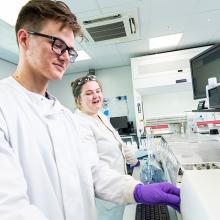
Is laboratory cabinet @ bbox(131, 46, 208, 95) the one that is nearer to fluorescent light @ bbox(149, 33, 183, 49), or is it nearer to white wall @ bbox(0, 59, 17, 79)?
fluorescent light @ bbox(149, 33, 183, 49)

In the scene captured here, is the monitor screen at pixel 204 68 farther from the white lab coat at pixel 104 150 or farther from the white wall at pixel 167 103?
the white wall at pixel 167 103

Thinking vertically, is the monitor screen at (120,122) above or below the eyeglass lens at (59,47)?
below

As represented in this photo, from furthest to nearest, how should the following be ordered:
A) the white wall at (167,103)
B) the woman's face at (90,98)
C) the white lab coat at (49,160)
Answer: the white wall at (167,103)
the woman's face at (90,98)
the white lab coat at (49,160)

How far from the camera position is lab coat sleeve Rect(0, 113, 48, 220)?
470mm

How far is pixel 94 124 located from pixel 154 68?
3.05 metres

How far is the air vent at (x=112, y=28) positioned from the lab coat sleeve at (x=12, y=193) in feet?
8.37

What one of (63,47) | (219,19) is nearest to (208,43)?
(219,19)

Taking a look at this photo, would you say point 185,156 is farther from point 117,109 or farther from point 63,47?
point 117,109

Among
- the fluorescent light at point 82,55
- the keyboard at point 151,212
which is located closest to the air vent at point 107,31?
the fluorescent light at point 82,55

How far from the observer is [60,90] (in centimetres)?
581

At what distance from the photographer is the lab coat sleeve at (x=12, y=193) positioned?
47 cm

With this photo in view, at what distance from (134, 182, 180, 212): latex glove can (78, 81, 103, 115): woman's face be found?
1.09m

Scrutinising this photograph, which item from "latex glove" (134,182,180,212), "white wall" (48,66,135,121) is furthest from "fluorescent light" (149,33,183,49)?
"latex glove" (134,182,180,212)

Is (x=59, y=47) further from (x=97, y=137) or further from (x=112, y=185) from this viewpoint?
(x=97, y=137)
